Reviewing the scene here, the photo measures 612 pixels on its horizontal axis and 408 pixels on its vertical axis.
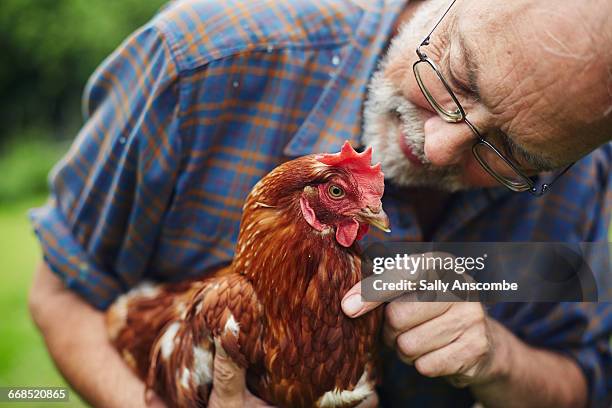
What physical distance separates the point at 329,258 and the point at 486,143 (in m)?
0.45

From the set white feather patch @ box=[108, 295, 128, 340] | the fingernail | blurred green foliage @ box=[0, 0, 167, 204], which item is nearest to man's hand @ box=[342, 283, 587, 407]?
the fingernail

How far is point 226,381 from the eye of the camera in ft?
4.54

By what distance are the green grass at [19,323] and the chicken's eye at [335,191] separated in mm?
1468

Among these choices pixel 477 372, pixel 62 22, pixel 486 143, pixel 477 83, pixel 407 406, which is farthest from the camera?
pixel 62 22

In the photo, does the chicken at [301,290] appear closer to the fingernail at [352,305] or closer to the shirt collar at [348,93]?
the fingernail at [352,305]

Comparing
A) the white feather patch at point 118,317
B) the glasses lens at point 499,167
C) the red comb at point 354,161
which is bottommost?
the white feather patch at point 118,317

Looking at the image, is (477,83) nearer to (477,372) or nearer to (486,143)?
(486,143)

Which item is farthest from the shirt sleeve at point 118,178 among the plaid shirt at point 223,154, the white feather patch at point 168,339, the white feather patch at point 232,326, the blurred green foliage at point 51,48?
the blurred green foliage at point 51,48

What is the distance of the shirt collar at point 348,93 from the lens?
1.68 metres

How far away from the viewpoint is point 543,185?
1.61m

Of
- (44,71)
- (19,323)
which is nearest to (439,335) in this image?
(19,323)

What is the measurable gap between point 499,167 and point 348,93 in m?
0.48

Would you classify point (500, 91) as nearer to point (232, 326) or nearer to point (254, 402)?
point (232, 326)

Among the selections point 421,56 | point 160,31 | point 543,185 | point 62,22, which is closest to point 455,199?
point 543,185
